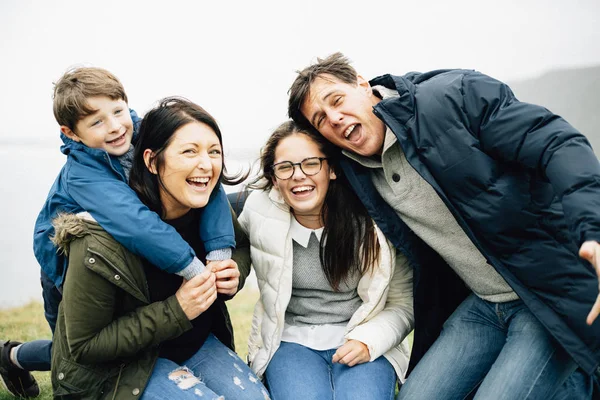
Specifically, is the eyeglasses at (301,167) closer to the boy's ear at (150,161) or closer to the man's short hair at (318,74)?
the man's short hair at (318,74)

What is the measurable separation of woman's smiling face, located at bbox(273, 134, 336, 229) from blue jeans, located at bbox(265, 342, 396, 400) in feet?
2.32

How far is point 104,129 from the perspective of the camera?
97.0 inches

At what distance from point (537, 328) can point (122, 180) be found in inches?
73.2

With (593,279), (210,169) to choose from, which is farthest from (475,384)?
(210,169)

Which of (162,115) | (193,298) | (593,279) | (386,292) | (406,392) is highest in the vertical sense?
(162,115)

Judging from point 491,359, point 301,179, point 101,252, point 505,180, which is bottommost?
point 491,359

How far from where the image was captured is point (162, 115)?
2371mm

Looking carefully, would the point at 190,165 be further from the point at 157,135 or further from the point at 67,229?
the point at 67,229

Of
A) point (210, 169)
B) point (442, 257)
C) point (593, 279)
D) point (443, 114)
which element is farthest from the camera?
point (442, 257)

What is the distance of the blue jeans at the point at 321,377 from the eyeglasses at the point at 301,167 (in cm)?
83

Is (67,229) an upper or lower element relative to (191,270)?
upper

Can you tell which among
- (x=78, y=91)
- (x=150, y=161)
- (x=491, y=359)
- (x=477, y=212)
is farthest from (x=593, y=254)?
(x=78, y=91)

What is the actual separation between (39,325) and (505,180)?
13.7 ft

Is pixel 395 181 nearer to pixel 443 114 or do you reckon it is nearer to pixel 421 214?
pixel 421 214
